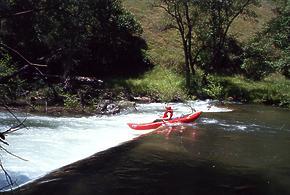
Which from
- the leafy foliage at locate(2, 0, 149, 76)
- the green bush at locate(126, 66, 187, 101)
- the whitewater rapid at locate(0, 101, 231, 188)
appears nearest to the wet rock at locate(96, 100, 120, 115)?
the whitewater rapid at locate(0, 101, 231, 188)

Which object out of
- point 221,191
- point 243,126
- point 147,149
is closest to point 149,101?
point 243,126

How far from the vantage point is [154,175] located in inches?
464

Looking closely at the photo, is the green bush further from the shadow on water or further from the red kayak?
the shadow on water

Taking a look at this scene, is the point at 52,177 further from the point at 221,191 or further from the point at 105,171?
the point at 221,191

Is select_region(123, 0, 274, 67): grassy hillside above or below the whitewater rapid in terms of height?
above

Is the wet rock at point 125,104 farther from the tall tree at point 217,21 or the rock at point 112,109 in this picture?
the tall tree at point 217,21

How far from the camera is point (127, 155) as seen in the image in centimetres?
1414

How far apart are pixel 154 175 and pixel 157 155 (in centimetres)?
245

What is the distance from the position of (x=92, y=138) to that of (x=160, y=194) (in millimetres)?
6813

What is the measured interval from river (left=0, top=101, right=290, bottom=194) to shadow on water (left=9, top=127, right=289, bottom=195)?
0.02 m

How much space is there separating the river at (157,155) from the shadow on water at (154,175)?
0.07ft

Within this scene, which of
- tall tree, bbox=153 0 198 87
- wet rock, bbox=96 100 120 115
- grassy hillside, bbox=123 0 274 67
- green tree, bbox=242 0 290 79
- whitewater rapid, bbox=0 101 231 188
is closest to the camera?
whitewater rapid, bbox=0 101 231 188

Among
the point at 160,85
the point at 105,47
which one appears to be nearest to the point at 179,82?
the point at 160,85

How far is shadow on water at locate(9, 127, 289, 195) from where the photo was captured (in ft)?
34.5
